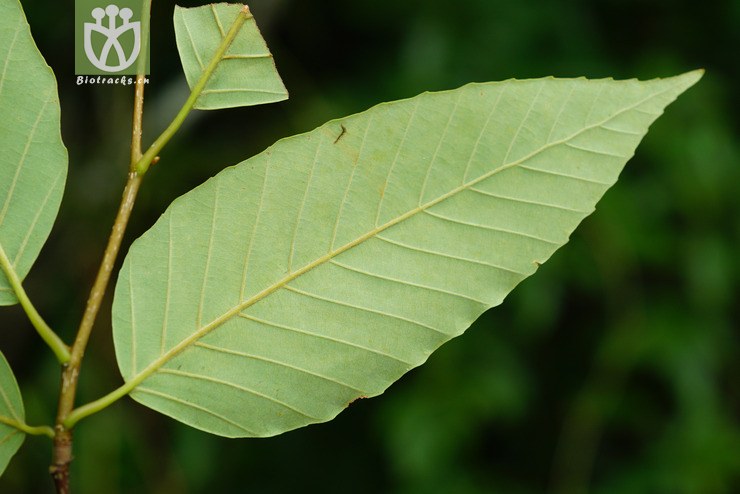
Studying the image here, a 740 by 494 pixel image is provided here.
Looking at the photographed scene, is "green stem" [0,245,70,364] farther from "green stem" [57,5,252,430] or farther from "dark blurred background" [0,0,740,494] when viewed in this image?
"dark blurred background" [0,0,740,494]

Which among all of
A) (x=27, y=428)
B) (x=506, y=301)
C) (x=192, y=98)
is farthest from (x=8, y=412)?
(x=506, y=301)

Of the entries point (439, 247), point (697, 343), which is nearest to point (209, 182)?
point (439, 247)

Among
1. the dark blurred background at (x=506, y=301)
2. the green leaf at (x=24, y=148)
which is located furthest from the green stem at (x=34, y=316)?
the dark blurred background at (x=506, y=301)

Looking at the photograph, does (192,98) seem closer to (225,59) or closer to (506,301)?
(225,59)

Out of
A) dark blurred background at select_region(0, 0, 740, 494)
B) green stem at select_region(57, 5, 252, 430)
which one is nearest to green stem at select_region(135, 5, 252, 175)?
green stem at select_region(57, 5, 252, 430)

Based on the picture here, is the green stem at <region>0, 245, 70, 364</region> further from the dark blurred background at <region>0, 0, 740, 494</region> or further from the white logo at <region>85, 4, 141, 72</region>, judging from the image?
the dark blurred background at <region>0, 0, 740, 494</region>

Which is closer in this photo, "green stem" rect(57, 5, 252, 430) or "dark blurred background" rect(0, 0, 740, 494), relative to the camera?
"green stem" rect(57, 5, 252, 430)

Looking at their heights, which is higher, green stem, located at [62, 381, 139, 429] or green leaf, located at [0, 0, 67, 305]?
green leaf, located at [0, 0, 67, 305]
